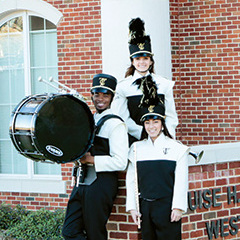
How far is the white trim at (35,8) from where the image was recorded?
8555 mm

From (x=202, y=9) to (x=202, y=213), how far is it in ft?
13.0

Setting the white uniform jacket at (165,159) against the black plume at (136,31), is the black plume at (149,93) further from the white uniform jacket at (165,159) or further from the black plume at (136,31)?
the black plume at (136,31)

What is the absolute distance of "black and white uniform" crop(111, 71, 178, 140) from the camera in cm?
542

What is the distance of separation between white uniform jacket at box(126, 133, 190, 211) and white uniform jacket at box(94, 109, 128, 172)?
13 cm

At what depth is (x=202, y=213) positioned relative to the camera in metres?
5.56

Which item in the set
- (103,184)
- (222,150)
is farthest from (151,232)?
(222,150)

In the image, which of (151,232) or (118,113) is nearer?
(151,232)

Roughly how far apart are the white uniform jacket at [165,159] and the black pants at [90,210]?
0.56 feet

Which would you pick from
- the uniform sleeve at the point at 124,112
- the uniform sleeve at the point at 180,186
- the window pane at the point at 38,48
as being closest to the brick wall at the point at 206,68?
the window pane at the point at 38,48

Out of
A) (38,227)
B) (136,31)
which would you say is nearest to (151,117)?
(136,31)

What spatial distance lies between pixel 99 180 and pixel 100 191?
90mm

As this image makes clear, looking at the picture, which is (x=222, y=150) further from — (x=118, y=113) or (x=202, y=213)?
(x=118, y=113)

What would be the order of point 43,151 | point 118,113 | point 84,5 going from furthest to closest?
point 84,5 < point 118,113 < point 43,151

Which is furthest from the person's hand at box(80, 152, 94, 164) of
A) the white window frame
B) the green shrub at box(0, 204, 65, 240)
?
the white window frame
